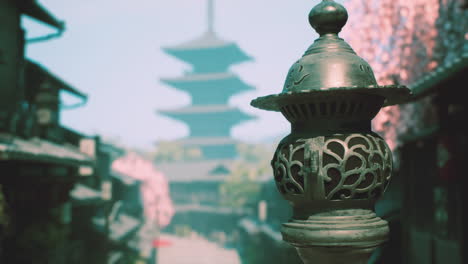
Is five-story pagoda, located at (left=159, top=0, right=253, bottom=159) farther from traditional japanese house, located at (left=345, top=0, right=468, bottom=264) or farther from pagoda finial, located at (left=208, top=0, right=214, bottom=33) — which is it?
traditional japanese house, located at (left=345, top=0, right=468, bottom=264)

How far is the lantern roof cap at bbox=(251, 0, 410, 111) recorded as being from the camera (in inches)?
98.8

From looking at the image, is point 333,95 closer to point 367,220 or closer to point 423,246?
point 367,220

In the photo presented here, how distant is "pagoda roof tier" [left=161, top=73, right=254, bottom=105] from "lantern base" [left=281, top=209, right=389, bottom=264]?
47015 mm

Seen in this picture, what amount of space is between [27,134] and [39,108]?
1.63 meters

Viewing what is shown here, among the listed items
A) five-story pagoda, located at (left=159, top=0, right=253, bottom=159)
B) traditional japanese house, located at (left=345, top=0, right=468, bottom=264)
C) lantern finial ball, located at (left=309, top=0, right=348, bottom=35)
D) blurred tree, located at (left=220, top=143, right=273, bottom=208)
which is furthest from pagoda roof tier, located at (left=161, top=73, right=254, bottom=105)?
lantern finial ball, located at (left=309, top=0, right=348, bottom=35)

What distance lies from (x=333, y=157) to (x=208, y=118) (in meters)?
48.9

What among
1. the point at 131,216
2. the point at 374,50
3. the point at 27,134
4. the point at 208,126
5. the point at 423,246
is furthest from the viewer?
the point at 208,126

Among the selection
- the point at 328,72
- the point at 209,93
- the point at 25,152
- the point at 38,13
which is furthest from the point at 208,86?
the point at 328,72

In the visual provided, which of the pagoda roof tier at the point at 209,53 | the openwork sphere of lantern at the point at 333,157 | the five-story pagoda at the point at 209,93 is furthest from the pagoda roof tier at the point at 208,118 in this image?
the openwork sphere of lantern at the point at 333,157

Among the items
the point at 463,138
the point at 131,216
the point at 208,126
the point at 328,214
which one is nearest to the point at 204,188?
the point at 208,126

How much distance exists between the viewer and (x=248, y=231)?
93.9 ft

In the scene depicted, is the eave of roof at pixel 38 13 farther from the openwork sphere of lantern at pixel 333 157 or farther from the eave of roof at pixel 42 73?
the openwork sphere of lantern at pixel 333 157

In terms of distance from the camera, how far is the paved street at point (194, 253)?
2817cm

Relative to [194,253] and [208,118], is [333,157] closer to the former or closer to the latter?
[194,253]
